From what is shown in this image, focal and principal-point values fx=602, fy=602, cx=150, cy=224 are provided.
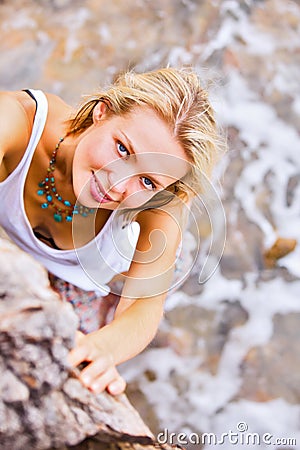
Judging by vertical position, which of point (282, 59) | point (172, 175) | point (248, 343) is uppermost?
point (172, 175)

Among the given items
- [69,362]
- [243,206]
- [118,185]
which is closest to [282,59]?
[243,206]

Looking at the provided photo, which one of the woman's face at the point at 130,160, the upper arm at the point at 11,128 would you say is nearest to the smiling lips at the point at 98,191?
the woman's face at the point at 130,160

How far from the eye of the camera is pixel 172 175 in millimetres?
589

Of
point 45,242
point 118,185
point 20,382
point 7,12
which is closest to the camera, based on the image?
point 20,382

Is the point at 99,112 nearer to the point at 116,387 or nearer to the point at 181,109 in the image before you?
Answer: the point at 181,109

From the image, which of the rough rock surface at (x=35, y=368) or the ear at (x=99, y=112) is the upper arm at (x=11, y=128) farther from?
the rough rock surface at (x=35, y=368)

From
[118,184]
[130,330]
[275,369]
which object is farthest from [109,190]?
[275,369]

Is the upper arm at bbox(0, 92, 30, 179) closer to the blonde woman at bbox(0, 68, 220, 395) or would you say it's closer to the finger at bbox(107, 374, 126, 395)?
the blonde woman at bbox(0, 68, 220, 395)

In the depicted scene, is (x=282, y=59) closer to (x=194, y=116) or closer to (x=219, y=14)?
(x=219, y=14)

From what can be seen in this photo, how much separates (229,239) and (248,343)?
0.16m

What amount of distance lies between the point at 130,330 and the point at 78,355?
15cm

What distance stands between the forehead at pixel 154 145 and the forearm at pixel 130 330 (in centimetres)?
13

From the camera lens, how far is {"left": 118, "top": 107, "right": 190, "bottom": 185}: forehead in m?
0.57

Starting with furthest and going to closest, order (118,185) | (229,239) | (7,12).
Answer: (7,12), (229,239), (118,185)
